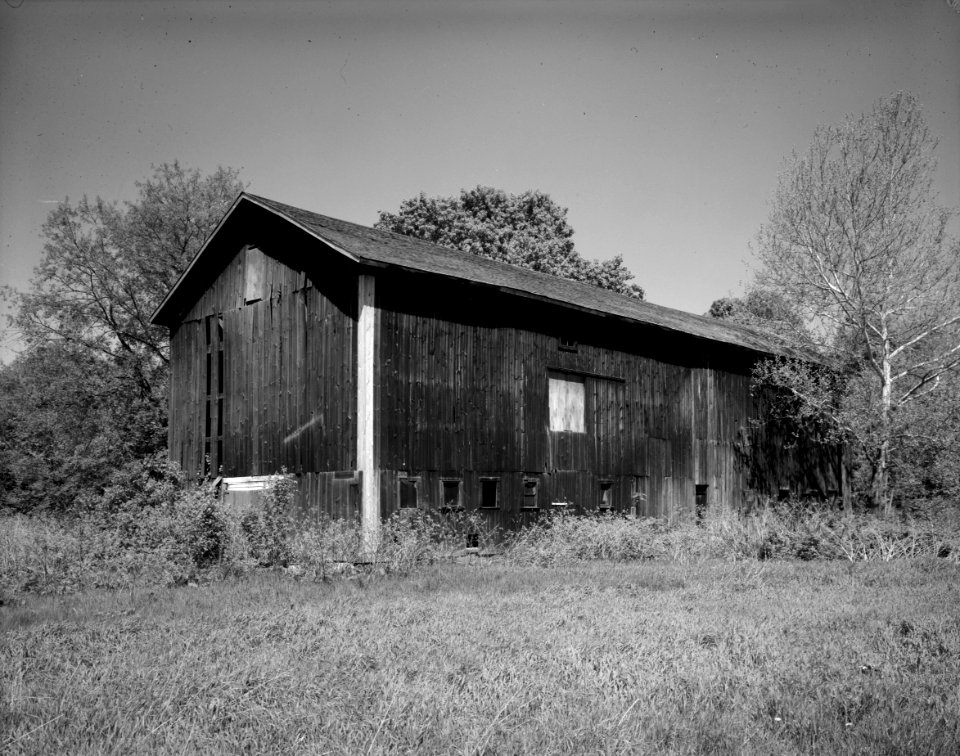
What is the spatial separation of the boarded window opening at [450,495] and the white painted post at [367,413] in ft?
5.65

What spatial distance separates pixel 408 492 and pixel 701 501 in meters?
11.2

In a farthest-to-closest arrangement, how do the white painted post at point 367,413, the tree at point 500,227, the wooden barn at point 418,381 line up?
the tree at point 500,227 → the wooden barn at point 418,381 → the white painted post at point 367,413

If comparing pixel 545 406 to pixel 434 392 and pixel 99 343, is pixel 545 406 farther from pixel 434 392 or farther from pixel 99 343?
pixel 99 343

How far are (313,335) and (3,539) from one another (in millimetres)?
7109

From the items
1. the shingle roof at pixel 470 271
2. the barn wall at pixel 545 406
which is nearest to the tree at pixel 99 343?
the shingle roof at pixel 470 271

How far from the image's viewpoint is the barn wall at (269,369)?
19.0 metres

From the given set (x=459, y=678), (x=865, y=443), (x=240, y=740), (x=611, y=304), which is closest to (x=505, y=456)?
(x=611, y=304)

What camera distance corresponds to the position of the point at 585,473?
74.1ft

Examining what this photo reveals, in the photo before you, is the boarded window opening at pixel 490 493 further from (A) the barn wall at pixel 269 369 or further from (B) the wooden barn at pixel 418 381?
(A) the barn wall at pixel 269 369

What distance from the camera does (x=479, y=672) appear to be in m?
7.46

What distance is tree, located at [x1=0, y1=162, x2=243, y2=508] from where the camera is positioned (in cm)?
3294

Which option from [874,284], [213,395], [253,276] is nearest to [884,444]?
[874,284]

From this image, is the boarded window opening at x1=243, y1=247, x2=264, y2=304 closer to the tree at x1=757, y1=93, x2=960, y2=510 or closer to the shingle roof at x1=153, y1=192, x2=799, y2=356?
the shingle roof at x1=153, y1=192, x2=799, y2=356

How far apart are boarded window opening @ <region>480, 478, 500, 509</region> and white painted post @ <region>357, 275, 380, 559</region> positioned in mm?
2913
